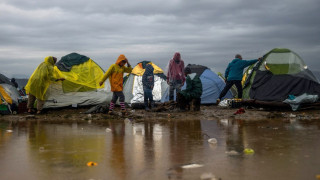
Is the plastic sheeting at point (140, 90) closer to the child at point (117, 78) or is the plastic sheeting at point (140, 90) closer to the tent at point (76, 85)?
the tent at point (76, 85)

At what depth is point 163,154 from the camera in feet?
18.7

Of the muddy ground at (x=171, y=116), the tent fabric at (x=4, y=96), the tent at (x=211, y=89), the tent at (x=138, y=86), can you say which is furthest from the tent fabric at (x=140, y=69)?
the tent fabric at (x=4, y=96)

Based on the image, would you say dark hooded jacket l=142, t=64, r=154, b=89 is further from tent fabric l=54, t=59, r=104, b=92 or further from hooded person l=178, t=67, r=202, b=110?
tent fabric l=54, t=59, r=104, b=92

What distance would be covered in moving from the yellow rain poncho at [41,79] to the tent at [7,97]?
0.98m

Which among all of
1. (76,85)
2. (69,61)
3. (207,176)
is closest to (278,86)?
(76,85)

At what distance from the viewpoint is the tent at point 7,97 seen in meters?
13.9

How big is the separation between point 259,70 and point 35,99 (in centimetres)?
908

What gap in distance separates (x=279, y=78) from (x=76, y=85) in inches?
316

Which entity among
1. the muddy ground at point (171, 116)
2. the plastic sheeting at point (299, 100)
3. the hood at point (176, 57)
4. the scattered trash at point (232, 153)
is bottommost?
the scattered trash at point (232, 153)

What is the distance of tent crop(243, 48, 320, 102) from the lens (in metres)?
14.5

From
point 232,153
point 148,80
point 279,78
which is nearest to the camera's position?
point 232,153

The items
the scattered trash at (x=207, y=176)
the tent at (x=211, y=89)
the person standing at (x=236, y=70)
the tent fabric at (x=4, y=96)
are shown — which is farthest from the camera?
the tent at (x=211, y=89)

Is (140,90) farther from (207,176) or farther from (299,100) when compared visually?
(207,176)

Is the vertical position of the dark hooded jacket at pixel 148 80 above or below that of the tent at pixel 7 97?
above
